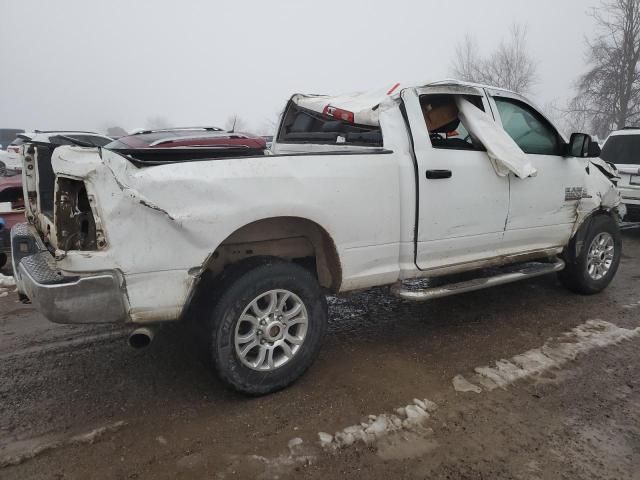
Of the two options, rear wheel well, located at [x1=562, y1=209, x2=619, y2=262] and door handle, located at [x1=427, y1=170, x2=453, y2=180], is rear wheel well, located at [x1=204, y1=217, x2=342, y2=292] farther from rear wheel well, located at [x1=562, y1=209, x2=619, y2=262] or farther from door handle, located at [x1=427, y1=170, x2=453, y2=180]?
rear wheel well, located at [x1=562, y1=209, x2=619, y2=262]

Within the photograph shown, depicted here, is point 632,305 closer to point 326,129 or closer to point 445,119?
point 445,119

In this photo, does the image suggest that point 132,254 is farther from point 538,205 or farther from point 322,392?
point 538,205

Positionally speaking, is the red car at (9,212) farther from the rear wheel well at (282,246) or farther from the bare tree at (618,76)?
the bare tree at (618,76)

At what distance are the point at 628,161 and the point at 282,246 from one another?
25.3 feet

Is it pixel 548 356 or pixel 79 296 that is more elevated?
pixel 79 296

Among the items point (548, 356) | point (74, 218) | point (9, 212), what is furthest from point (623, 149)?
point (9, 212)

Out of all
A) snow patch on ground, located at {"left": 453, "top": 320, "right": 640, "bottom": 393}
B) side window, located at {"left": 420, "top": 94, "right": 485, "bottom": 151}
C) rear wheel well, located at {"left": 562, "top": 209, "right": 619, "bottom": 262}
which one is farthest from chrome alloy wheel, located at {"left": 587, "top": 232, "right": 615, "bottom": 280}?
side window, located at {"left": 420, "top": 94, "right": 485, "bottom": 151}

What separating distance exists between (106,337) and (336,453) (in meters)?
2.32

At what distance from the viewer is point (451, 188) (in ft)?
11.0

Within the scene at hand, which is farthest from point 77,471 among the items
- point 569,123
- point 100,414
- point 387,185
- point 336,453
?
point 569,123

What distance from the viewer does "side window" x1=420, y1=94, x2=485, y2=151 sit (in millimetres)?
3564

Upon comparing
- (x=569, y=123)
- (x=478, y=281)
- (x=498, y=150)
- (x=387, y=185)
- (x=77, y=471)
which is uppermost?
(x=569, y=123)

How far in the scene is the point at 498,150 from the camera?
3576mm

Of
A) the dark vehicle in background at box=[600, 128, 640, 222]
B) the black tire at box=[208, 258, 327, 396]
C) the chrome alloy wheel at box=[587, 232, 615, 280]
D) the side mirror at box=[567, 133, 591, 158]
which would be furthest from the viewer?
the dark vehicle in background at box=[600, 128, 640, 222]
